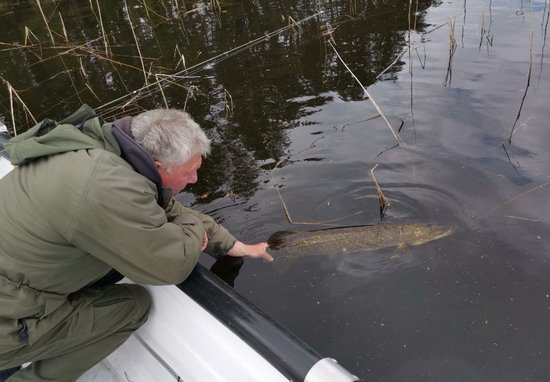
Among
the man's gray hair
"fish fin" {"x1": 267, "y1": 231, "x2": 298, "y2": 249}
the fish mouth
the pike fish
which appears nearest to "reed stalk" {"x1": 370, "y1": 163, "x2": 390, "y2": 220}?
the pike fish

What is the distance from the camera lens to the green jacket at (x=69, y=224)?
6.16ft

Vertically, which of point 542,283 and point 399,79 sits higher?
point 399,79

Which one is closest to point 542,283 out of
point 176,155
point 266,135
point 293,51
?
point 176,155

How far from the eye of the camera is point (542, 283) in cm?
342

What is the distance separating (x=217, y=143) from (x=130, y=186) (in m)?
3.75

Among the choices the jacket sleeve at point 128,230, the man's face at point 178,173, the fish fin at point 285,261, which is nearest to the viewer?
the jacket sleeve at point 128,230

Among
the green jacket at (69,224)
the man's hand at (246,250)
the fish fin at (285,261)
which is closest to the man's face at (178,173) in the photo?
the green jacket at (69,224)

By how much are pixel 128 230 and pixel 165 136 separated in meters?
0.51

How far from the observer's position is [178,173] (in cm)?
236

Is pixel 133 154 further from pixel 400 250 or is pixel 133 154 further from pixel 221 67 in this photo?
pixel 221 67

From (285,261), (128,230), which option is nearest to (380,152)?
(285,261)

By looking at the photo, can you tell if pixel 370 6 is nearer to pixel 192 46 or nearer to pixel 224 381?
pixel 192 46

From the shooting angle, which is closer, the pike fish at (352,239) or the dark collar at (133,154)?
the dark collar at (133,154)

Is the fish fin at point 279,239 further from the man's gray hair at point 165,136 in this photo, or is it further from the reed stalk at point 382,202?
the man's gray hair at point 165,136
